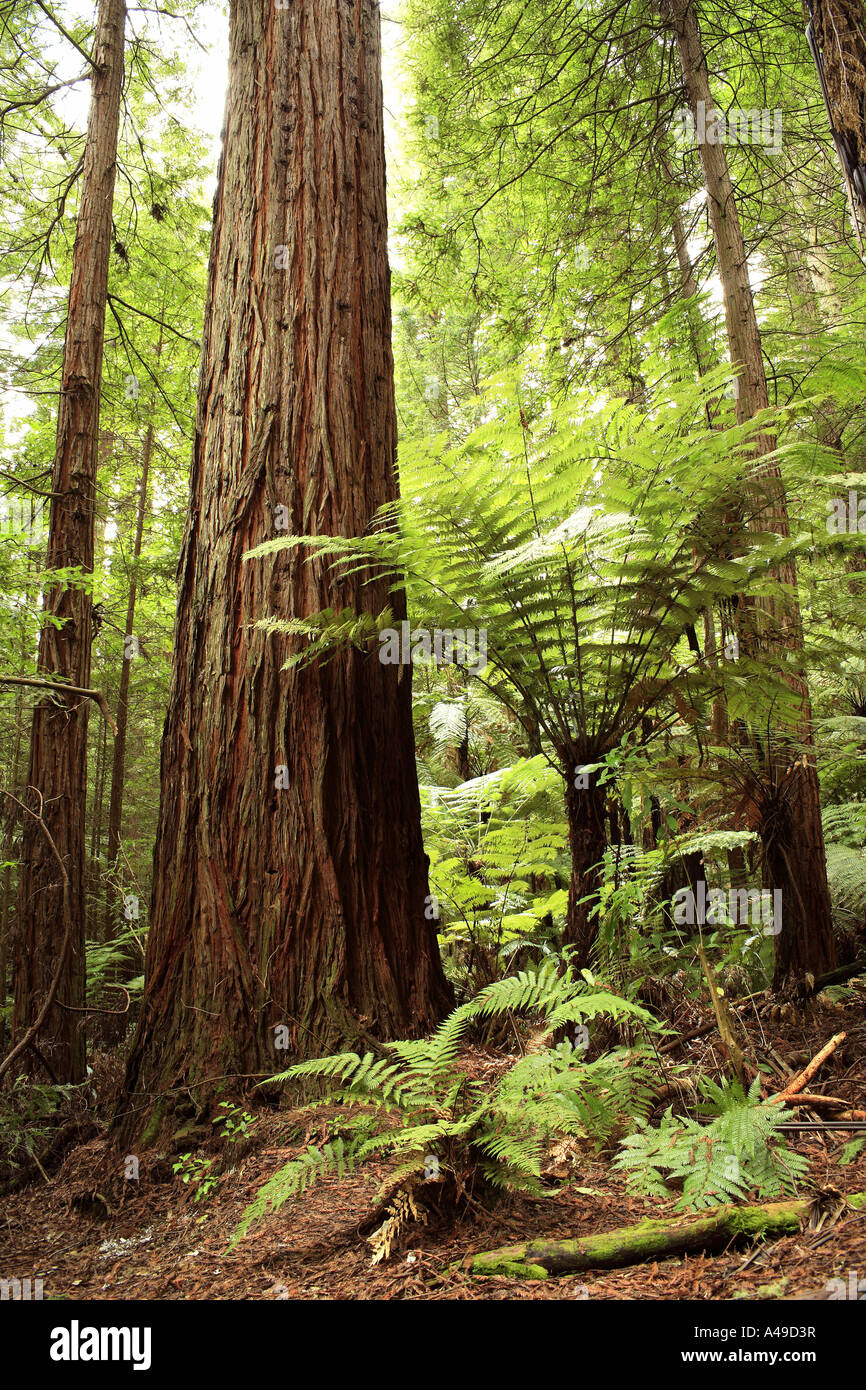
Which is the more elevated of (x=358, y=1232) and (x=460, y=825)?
(x=460, y=825)

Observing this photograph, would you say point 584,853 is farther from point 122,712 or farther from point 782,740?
point 122,712

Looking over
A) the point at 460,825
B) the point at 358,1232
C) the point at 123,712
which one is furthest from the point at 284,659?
the point at 123,712

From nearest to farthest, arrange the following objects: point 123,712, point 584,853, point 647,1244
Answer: point 647,1244 → point 584,853 → point 123,712

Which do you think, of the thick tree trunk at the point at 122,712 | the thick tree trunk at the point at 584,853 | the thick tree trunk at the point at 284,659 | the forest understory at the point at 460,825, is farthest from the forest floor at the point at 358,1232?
the thick tree trunk at the point at 122,712

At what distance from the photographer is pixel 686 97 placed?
156 inches

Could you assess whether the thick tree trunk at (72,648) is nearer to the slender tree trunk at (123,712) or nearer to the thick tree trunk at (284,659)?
the slender tree trunk at (123,712)

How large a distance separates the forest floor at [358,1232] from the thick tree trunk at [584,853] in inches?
16.9

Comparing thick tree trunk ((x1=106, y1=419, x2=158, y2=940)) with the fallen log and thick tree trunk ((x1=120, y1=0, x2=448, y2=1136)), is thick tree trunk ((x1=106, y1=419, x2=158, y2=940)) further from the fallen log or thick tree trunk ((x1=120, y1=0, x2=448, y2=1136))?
the fallen log

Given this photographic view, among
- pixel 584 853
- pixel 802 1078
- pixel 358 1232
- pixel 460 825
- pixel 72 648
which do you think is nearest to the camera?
pixel 358 1232

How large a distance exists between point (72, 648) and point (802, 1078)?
4816mm

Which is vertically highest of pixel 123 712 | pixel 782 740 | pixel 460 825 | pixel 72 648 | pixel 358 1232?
pixel 123 712

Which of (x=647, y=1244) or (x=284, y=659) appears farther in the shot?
(x=284, y=659)

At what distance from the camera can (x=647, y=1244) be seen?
1.21 metres
